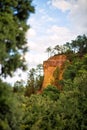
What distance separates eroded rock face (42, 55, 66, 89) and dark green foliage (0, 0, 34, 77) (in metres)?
54.9

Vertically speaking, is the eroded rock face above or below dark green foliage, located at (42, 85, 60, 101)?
above

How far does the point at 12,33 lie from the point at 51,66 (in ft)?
196

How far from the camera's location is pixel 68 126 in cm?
2997

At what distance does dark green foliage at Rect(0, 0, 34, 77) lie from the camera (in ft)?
52.4

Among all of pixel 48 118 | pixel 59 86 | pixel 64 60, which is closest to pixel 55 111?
pixel 48 118

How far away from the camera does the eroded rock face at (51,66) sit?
242 ft

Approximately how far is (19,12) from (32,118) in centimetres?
1293

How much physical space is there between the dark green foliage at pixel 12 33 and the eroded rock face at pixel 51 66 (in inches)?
2163

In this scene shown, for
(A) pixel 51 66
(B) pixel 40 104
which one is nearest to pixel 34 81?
(A) pixel 51 66

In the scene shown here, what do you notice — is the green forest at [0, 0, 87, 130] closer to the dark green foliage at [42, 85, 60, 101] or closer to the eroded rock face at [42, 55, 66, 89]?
the dark green foliage at [42, 85, 60, 101]

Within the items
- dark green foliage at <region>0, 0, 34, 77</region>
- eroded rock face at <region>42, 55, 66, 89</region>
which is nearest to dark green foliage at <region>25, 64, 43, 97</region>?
eroded rock face at <region>42, 55, 66, 89</region>

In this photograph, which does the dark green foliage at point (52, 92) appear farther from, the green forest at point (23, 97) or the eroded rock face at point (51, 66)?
the eroded rock face at point (51, 66)

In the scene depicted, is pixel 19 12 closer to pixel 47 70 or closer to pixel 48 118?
pixel 48 118

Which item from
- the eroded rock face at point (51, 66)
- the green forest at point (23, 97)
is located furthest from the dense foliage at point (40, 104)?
the eroded rock face at point (51, 66)
